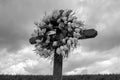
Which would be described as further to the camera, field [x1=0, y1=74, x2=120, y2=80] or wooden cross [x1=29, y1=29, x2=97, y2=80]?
field [x1=0, y1=74, x2=120, y2=80]

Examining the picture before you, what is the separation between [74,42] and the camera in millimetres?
6730

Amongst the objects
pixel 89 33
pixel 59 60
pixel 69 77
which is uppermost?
pixel 89 33

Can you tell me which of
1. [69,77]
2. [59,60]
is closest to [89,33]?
[59,60]

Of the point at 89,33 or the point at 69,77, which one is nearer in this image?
the point at 89,33

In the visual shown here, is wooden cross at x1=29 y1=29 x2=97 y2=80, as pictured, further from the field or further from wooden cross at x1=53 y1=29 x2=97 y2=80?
the field

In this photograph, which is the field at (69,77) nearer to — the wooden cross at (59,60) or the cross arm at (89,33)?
→ the wooden cross at (59,60)

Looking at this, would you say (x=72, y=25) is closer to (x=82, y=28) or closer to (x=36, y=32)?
(x=82, y=28)

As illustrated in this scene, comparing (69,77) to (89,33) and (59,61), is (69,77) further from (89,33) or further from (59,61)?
(89,33)

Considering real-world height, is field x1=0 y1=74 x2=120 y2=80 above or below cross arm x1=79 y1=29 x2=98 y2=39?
below

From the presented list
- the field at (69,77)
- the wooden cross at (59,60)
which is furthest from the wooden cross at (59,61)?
the field at (69,77)

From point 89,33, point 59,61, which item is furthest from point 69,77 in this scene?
point 89,33

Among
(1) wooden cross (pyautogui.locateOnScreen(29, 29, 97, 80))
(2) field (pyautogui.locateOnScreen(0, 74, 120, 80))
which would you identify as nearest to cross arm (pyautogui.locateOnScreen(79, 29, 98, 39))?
(1) wooden cross (pyautogui.locateOnScreen(29, 29, 97, 80))

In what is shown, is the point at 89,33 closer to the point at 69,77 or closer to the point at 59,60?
the point at 59,60

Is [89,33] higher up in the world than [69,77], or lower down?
higher up
